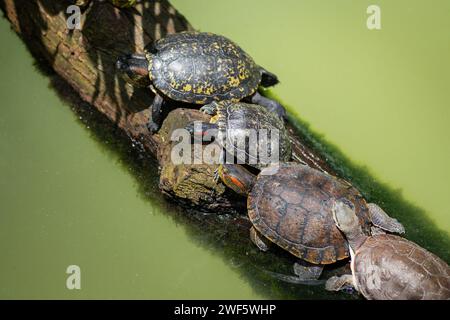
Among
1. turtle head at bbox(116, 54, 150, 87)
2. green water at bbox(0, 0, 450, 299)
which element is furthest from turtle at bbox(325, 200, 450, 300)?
turtle head at bbox(116, 54, 150, 87)

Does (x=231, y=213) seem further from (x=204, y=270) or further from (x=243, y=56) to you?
(x=243, y=56)

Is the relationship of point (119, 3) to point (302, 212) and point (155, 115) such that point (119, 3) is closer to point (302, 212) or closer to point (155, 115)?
point (155, 115)

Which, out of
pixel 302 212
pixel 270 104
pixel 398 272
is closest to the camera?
pixel 398 272

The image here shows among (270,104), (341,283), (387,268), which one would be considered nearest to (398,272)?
(387,268)

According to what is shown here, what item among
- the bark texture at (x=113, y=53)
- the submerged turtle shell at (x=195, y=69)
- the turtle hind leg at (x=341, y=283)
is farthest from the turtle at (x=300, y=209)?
the submerged turtle shell at (x=195, y=69)

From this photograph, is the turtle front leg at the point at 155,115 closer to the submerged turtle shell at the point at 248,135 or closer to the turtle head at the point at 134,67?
the turtle head at the point at 134,67

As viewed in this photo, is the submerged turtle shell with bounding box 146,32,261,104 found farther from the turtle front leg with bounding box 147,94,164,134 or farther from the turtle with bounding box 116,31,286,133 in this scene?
the turtle front leg with bounding box 147,94,164,134

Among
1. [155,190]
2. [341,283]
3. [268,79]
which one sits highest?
[268,79]
